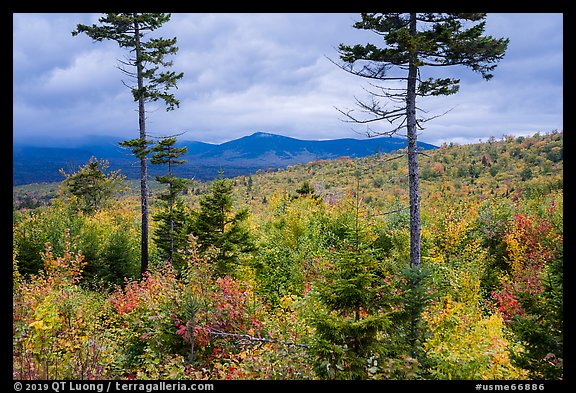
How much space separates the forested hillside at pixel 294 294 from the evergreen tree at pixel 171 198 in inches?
5.4

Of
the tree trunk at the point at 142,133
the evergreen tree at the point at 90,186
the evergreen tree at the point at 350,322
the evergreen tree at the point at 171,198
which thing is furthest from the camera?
the evergreen tree at the point at 90,186

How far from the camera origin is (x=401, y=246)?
1933 cm

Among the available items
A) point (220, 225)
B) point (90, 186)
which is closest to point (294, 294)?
point (220, 225)

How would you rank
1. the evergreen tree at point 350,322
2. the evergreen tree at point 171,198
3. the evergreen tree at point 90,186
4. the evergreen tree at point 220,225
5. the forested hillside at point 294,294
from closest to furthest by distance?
the evergreen tree at point 350,322
the forested hillside at point 294,294
the evergreen tree at point 220,225
the evergreen tree at point 171,198
the evergreen tree at point 90,186

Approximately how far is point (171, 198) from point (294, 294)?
8.38m

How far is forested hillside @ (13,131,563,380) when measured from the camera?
688 cm

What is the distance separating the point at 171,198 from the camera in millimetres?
19109

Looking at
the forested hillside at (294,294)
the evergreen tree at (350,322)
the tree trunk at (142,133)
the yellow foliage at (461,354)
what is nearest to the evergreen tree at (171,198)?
the forested hillside at (294,294)

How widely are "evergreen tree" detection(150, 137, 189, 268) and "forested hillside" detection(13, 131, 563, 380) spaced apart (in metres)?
0.14

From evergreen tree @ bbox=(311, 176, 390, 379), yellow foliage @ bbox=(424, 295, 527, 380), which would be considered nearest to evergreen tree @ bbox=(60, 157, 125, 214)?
evergreen tree @ bbox=(311, 176, 390, 379)

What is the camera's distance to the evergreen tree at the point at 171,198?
18547mm

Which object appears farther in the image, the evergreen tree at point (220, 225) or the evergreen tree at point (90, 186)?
the evergreen tree at point (90, 186)

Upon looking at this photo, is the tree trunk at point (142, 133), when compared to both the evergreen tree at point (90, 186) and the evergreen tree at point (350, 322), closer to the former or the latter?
the evergreen tree at point (350, 322)
